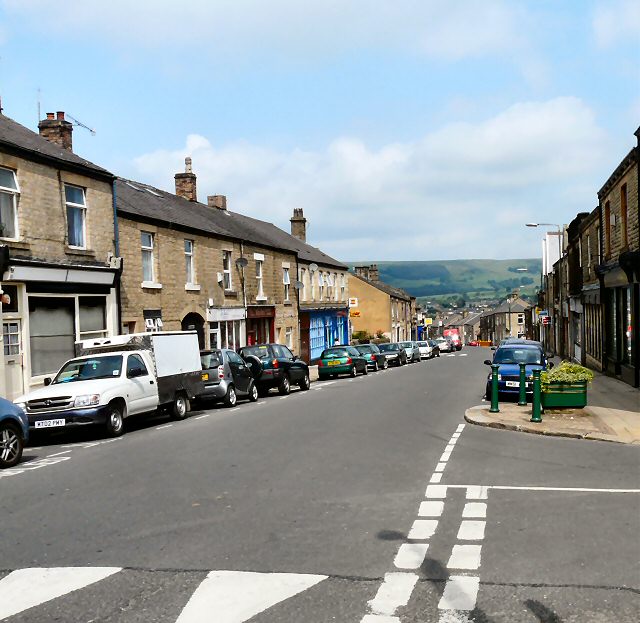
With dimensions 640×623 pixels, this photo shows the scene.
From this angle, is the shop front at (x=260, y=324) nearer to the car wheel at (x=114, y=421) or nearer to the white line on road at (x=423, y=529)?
the car wheel at (x=114, y=421)

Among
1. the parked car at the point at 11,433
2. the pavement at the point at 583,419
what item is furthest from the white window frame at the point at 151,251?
the parked car at the point at 11,433

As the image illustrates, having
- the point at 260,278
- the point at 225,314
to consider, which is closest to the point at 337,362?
the point at 225,314

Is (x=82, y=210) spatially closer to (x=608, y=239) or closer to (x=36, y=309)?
(x=36, y=309)

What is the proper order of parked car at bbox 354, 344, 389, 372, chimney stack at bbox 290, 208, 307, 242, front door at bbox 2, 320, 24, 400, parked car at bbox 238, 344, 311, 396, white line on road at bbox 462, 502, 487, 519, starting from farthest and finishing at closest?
1. chimney stack at bbox 290, 208, 307, 242
2. parked car at bbox 354, 344, 389, 372
3. parked car at bbox 238, 344, 311, 396
4. front door at bbox 2, 320, 24, 400
5. white line on road at bbox 462, 502, 487, 519

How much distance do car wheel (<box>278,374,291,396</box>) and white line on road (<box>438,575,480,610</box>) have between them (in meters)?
20.0

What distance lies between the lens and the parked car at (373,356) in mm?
42125

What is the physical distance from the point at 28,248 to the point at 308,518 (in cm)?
1539

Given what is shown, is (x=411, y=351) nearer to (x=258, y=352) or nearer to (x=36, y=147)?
(x=258, y=352)

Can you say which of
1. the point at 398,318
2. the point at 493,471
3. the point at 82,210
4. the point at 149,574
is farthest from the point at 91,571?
the point at 398,318

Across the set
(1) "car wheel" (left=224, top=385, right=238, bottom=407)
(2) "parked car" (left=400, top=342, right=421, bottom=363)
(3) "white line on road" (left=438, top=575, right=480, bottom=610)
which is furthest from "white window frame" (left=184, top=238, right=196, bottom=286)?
(3) "white line on road" (left=438, top=575, right=480, bottom=610)

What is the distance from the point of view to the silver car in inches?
2093

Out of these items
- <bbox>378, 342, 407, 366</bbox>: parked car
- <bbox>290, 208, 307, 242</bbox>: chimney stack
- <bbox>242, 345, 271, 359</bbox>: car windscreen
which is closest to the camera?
<bbox>242, 345, 271, 359</bbox>: car windscreen

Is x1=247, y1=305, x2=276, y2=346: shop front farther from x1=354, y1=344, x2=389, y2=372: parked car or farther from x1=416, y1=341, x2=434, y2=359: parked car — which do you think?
x1=416, y1=341, x2=434, y2=359: parked car

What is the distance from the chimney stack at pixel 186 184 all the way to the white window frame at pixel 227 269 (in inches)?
210
